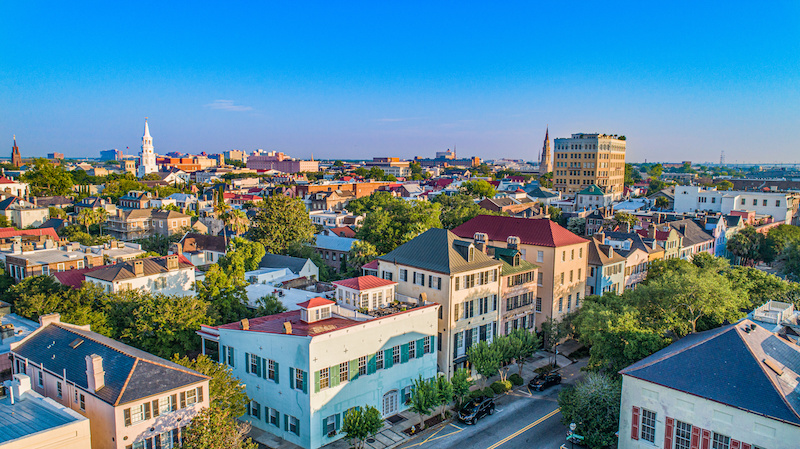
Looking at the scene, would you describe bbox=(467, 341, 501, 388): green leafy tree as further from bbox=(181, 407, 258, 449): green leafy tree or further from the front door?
bbox=(181, 407, 258, 449): green leafy tree

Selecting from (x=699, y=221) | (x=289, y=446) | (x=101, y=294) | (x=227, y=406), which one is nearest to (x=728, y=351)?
(x=289, y=446)

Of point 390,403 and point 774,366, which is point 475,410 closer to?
point 390,403

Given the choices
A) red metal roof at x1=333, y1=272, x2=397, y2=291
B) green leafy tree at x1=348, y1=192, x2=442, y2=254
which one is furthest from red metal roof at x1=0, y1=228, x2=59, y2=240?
red metal roof at x1=333, y1=272, x2=397, y2=291

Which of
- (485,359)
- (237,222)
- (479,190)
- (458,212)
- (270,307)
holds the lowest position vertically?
(485,359)

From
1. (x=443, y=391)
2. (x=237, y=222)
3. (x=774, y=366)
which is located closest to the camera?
(x=774, y=366)

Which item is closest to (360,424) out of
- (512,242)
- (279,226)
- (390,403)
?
(390,403)

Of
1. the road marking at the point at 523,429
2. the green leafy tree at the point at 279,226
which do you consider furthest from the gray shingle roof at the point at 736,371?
the green leafy tree at the point at 279,226

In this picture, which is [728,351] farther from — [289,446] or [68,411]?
[68,411]
